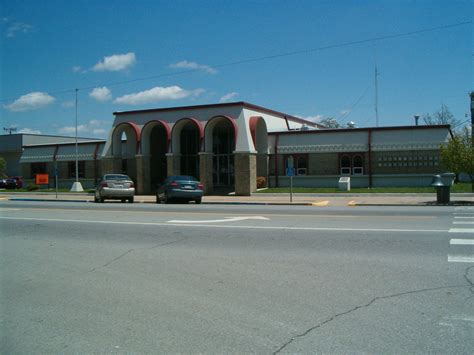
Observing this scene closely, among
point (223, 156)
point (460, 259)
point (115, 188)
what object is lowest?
point (460, 259)

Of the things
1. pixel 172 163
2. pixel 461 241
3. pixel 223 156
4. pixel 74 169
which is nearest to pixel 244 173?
pixel 172 163

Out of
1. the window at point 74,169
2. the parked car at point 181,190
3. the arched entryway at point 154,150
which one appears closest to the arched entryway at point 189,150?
the arched entryway at point 154,150

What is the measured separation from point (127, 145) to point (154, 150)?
2161 mm

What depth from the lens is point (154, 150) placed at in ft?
125

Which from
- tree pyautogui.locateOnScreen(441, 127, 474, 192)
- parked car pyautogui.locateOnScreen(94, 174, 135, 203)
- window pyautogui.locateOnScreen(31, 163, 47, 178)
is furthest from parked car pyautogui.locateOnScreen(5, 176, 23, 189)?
tree pyautogui.locateOnScreen(441, 127, 474, 192)

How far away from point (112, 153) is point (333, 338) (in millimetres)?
33539

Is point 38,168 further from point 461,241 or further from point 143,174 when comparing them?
point 461,241

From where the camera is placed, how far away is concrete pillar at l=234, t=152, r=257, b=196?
31.0 m

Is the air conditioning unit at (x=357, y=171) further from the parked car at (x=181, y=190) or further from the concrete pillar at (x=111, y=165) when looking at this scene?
the concrete pillar at (x=111, y=165)

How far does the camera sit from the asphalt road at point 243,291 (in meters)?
5.05

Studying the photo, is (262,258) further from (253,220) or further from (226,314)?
(253,220)

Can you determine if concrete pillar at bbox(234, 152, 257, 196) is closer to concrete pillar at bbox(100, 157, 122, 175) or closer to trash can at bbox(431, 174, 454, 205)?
concrete pillar at bbox(100, 157, 122, 175)

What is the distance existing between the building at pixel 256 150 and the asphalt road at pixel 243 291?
18963 millimetres

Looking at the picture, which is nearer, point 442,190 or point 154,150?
point 442,190
